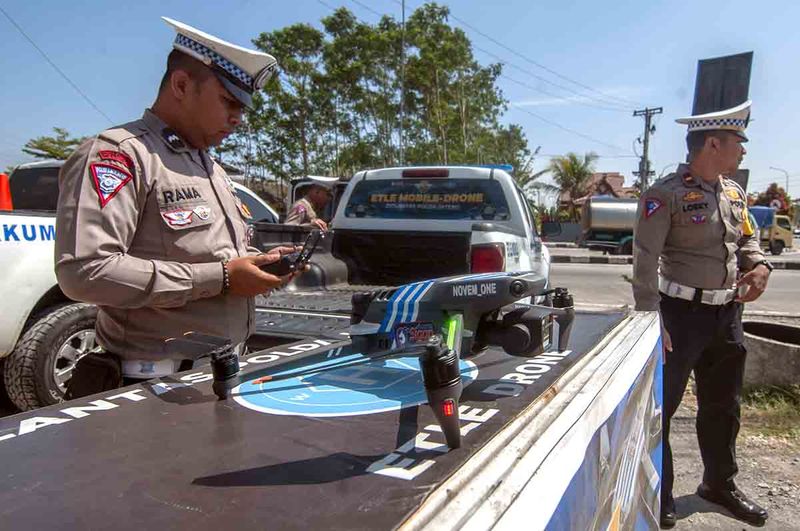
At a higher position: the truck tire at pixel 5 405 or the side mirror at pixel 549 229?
the side mirror at pixel 549 229

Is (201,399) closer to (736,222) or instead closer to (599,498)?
(599,498)

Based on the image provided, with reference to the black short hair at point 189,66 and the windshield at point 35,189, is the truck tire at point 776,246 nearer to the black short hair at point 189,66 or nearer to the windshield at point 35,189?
the windshield at point 35,189

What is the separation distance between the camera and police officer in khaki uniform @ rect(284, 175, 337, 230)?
6.92 meters

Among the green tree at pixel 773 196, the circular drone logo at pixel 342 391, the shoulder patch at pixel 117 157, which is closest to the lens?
the circular drone logo at pixel 342 391

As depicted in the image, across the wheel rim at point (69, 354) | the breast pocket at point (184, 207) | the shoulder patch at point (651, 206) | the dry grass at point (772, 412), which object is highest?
the shoulder patch at point (651, 206)

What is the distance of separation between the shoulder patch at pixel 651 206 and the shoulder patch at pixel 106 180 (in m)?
2.42

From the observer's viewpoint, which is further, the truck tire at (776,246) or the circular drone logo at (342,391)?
the truck tire at (776,246)

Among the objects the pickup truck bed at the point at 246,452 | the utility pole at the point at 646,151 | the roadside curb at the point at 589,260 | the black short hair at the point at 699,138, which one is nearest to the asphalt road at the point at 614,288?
the roadside curb at the point at 589,260

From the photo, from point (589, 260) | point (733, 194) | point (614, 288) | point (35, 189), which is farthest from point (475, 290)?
point (589, 260)

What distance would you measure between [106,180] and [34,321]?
2.59 m

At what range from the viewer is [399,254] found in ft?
17.3

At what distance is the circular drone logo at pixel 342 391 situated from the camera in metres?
1.19

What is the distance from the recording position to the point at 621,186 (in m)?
50.0

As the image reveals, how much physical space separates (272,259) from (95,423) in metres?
0.63
